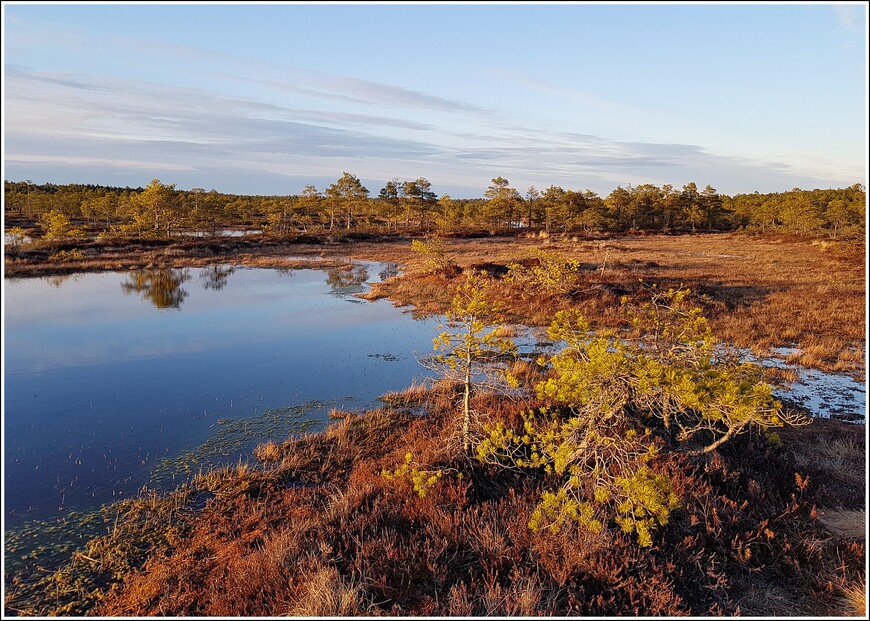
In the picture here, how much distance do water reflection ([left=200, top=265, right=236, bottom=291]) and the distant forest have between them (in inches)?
847

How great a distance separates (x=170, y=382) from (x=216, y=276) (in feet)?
77.0

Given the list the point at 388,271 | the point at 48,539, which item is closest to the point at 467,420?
the point at 48,539

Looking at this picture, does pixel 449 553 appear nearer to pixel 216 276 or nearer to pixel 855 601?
pixel 855 601

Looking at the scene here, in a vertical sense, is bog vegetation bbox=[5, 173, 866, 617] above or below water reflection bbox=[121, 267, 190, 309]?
below

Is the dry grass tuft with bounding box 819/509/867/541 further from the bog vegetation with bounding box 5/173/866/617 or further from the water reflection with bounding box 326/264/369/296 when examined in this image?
the water reflection with bounding box 326/264/369/296

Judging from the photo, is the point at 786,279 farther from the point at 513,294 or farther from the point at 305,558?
the point at 305,558

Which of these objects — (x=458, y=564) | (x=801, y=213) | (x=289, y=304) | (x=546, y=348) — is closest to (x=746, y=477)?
(x=458, y=564)

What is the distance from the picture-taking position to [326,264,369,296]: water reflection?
30094 millimetres

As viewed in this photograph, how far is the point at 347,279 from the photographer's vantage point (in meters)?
34.7

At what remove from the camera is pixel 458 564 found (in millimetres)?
6160

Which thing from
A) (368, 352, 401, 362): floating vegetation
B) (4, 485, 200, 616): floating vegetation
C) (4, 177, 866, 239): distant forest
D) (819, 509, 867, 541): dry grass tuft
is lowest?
(4, 485, 200, 616): floating vegetation

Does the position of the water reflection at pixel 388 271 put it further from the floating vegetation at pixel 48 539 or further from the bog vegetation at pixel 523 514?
the floating vegetation at pixel 48 539

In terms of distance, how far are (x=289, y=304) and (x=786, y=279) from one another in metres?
28.8

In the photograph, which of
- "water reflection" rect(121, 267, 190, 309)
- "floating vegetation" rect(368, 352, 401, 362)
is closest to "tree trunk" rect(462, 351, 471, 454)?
"floating vegetation" rect(368, 352, 401, 362)
